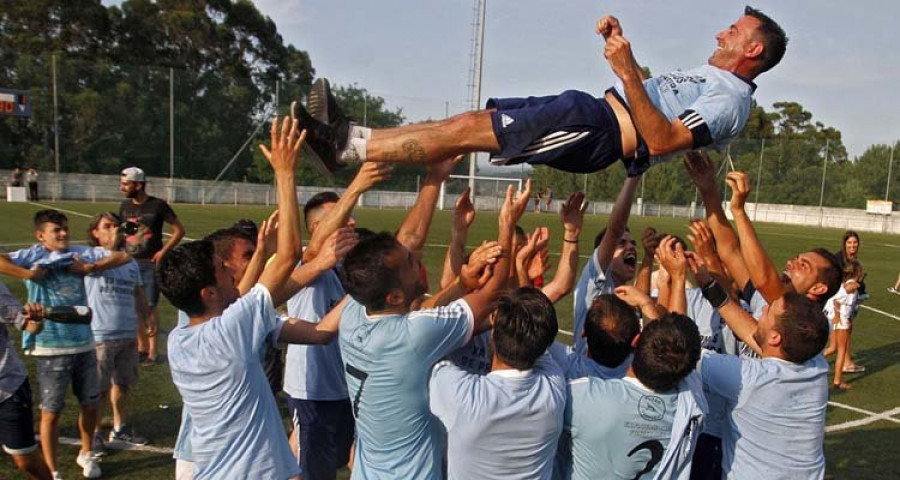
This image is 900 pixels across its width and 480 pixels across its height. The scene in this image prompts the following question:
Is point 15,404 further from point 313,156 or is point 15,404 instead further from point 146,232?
point 146,232

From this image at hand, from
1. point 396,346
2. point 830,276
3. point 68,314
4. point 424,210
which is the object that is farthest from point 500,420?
point 68,314

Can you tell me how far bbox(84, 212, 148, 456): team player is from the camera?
5367mm

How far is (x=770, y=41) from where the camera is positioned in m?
3.73

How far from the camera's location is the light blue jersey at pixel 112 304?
5461mm

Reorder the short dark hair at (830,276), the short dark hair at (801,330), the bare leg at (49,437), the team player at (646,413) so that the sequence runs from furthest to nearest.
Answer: the bare leg at (49,437), the short dark hair at (830,276), the short dark hair at (801,330), the team player at (646,413)

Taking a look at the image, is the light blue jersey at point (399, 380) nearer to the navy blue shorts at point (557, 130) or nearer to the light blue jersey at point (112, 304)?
the navy blue shorts at point (557, 130)

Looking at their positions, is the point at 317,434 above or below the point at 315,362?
below

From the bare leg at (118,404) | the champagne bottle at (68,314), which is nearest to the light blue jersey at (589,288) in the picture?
the champagne bottle at (68,314)

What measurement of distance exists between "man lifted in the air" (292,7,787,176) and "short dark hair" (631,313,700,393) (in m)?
1.10

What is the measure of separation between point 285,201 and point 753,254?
8.28 feet

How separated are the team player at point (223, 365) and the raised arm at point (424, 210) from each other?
0.73 m

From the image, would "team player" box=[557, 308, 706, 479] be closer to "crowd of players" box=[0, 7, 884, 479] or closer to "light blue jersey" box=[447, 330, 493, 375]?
"crowd of players" box=[0, 7, 884, 479]

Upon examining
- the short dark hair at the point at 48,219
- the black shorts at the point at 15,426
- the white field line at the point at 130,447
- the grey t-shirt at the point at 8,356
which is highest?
the short dark hair at the point at 48,219

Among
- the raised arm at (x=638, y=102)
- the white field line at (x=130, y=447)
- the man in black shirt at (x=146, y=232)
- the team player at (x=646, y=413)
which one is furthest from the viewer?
the man in black shirt at (x=146, y=232)
